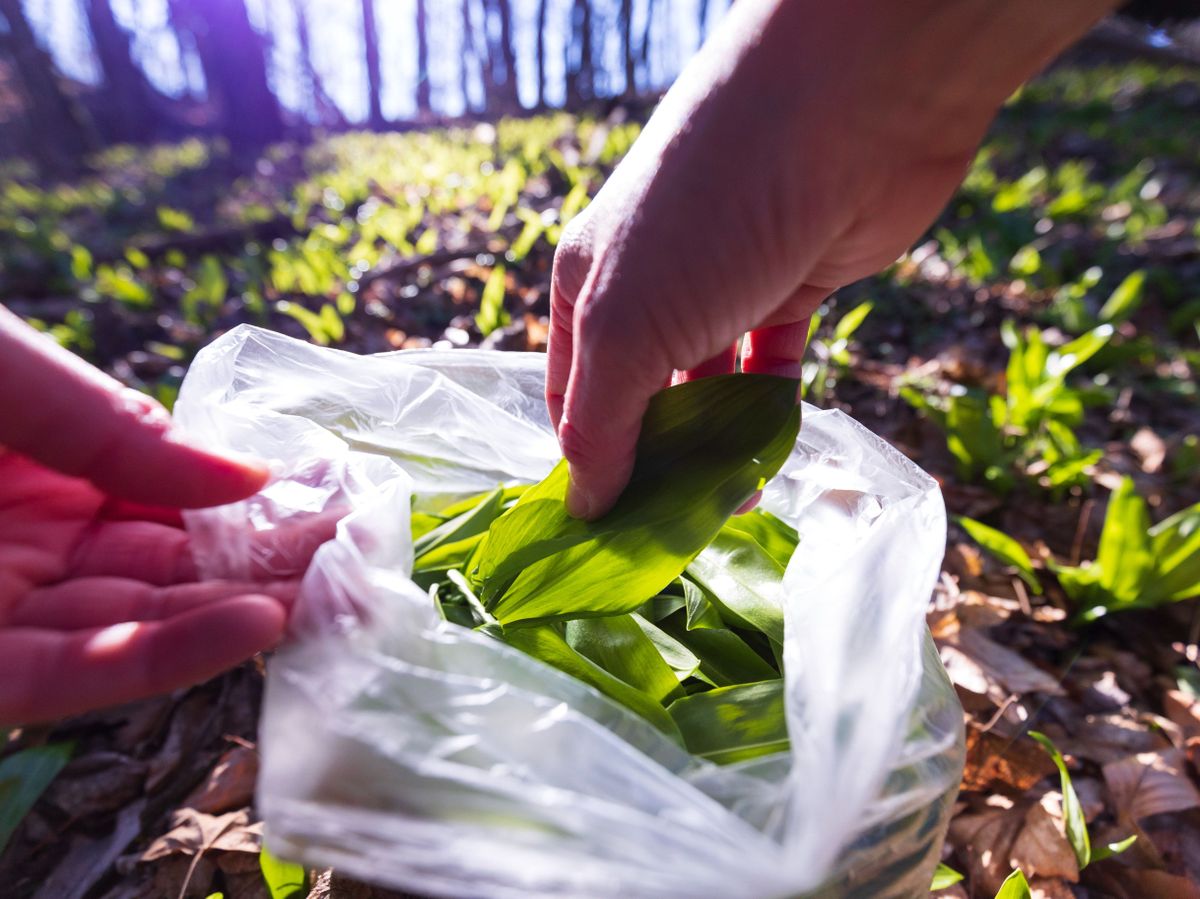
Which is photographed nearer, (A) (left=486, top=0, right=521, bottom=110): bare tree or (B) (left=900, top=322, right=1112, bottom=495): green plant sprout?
(B) (left=900, top=322, right=1112, bottom=495): green plant sprout

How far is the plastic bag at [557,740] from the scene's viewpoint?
430 mm

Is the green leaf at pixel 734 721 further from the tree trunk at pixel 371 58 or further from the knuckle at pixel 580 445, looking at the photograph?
the tree trunk at pixel 371 58

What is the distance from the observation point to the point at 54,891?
2.78ft

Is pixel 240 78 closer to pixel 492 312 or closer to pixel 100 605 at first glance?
pixel 492 312

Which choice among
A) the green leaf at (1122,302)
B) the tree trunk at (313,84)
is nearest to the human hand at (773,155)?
the green leaf at (1122,302)

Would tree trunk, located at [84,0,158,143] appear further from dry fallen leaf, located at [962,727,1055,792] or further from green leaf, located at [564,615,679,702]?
dry fallen leaf, located at [962,727,1055,792]

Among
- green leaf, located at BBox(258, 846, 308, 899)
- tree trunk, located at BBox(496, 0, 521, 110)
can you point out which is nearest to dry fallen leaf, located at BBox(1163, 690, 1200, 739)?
green leaf, located at BBox(258, 846, 308, 899)

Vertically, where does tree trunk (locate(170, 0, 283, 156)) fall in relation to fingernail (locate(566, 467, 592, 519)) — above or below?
above

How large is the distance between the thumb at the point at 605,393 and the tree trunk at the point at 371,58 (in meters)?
12.8

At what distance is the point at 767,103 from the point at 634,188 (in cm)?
12

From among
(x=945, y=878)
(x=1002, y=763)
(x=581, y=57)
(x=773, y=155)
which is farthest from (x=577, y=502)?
(x=581, y=57)

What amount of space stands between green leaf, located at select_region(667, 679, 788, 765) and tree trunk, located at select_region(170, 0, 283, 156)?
9.13 meters

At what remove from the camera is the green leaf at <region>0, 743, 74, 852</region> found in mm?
860

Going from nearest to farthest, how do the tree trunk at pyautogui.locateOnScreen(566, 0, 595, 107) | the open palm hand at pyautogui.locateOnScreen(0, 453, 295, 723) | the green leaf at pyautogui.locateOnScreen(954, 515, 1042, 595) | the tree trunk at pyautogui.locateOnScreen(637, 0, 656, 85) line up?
the open palm hand at pyautogui.locateOnScreen(0, 453, 295, 723)
the green leaf at pyautogui.locateOnScreen(954, 515, 1042, 595)
the tree trunk at pyautogui.locateOnScreen(566, 0, 595, 107)
the tree trunk at pyautogui.locateOnScreen(637, 0, 656, 85)
